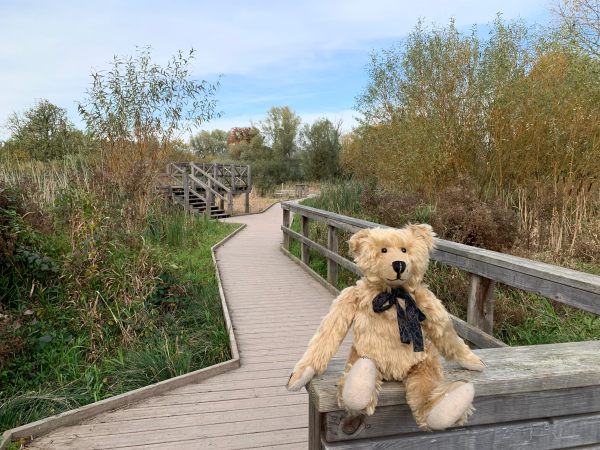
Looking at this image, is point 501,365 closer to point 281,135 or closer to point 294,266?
point 294,266

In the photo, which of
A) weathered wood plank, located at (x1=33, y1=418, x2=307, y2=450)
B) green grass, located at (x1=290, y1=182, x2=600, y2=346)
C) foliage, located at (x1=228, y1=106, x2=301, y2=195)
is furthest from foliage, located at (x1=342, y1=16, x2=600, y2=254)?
foliage, located at (x1=228, y1=106, x2=301, y2=195)

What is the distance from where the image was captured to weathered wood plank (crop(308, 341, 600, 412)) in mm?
1499

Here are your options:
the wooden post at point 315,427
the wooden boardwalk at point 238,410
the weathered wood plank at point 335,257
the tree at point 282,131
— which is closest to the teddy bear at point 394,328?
the wooden post at point 315,427

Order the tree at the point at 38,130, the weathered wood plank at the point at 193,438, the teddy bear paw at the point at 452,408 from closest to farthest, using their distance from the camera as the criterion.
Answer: the teddy bear paw at the point at 452,408 → the weathered wood plank at the point at 193,438 → the tree at the point at 38,130

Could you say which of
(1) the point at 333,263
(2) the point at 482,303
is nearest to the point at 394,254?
(2) the point at 482,303

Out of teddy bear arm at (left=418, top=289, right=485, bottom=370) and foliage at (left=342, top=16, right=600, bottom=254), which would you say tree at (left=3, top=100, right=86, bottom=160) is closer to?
foliage at (left=342, top=16, right=600, bottom=254)

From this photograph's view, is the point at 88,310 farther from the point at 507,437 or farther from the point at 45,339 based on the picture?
the point at 507,437

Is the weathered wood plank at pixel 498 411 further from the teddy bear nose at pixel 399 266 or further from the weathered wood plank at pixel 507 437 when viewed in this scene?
the teddy bear nose at pixel 399 266

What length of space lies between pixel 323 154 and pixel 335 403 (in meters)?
28.0

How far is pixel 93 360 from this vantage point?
4.38m

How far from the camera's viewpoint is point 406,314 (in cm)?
159

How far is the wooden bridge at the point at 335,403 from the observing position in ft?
5.10

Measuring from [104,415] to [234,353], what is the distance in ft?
3.73

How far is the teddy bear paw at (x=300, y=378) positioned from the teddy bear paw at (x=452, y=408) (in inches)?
14.8
